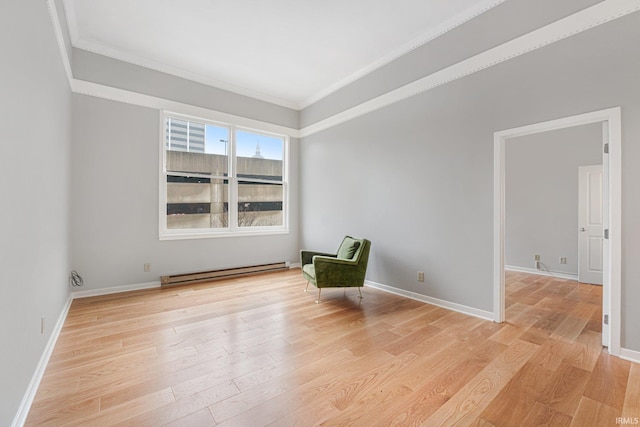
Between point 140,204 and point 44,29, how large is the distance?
2471mm

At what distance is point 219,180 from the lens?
5.02 m

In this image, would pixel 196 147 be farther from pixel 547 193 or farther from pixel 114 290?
pixel 547 193

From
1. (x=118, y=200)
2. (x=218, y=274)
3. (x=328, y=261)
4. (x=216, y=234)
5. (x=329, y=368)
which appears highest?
(x=118, y=200)

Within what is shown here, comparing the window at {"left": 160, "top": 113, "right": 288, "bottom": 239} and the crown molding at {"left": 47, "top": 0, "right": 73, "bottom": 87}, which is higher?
the crown molding at {"left": 47, "top": 0, "right": 73, "bottom": 87}

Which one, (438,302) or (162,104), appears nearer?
(438,302)

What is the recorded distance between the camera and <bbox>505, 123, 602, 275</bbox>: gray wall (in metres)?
4.84

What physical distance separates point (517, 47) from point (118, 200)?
5330mm

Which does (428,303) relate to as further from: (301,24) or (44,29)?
(44,29)

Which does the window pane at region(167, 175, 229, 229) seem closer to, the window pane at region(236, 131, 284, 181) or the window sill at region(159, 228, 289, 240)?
the window sill at region(159, 228, 289, 240)

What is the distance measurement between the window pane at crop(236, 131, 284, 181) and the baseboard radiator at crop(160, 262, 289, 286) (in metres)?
1.76

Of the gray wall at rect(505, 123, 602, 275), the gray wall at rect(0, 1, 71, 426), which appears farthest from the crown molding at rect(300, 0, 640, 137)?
the gray wall at rect(0, 1, 71, 426)

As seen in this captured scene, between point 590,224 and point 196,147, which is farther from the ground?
point 196,147

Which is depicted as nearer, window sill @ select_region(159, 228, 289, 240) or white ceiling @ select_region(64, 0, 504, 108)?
white ceiling @ select_region(64, 0, 504, 108)

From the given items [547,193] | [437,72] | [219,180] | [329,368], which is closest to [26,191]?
[329,368]
